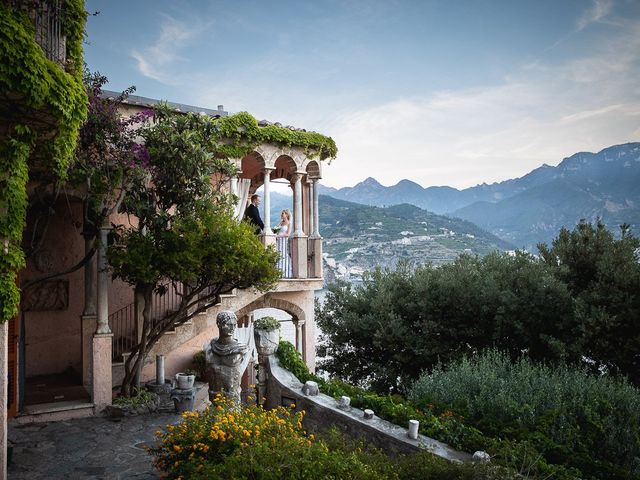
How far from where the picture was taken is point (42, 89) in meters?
4.70

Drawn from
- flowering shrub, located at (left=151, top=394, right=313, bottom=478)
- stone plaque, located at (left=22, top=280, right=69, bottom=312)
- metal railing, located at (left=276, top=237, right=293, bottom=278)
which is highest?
metal railing, located at (left=276, top=237, right=293, bottom=278)

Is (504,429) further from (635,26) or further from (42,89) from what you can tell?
(635,26)

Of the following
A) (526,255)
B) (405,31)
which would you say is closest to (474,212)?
(405,31)

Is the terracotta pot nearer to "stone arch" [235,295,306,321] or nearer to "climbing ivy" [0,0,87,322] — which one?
"stone arch" [235,295,306,321]

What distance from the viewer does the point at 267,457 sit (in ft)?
15.5

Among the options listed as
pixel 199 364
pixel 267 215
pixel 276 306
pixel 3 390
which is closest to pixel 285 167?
pixel 267 215

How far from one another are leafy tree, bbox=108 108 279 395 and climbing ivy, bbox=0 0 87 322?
3.09 metres

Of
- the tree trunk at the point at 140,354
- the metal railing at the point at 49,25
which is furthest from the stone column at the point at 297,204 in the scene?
the metal railing at the point at 49,25

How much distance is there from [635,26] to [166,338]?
19.2 m

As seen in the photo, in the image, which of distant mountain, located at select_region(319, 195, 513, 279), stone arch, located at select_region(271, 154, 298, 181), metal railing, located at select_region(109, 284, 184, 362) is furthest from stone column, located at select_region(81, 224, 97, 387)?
distant mountain, located at select_region(319, 195, 513, 279)

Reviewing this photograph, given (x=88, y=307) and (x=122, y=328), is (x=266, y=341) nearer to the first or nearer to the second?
(x=88, y=307)

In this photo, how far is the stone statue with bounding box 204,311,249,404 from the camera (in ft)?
25.9

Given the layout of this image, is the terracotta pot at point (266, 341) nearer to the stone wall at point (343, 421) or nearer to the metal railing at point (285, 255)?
the stone wall at point (343, 421)

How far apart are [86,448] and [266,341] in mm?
4039
